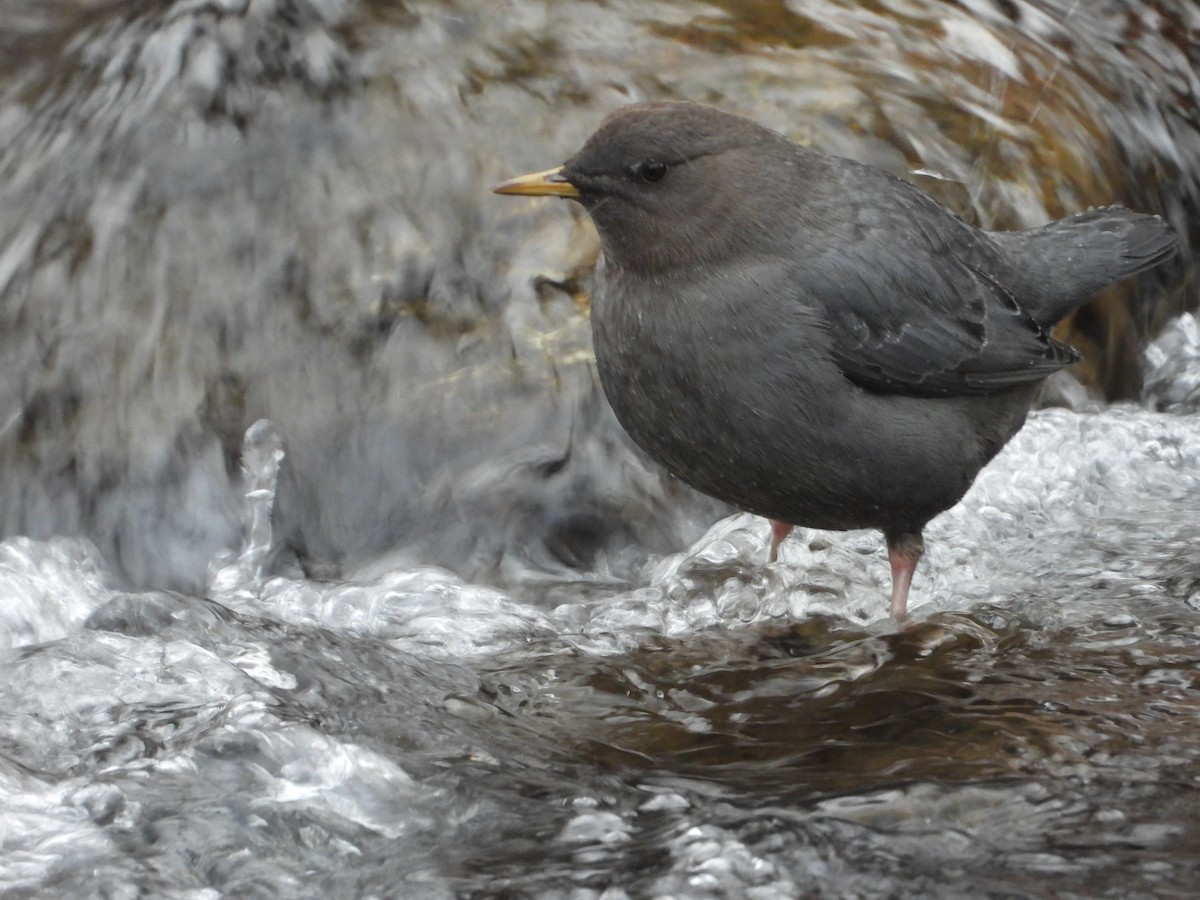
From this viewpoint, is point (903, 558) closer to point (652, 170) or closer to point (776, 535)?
point (776, 535)

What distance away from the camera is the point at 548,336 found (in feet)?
18.1

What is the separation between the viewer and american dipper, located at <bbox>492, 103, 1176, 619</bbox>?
428cm

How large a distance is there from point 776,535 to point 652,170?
1.51 m

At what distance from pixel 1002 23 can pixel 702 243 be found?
3.45m

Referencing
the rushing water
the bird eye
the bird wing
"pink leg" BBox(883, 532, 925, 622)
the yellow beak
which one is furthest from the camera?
"pink leg" BBox(883, 532, 925, 622)

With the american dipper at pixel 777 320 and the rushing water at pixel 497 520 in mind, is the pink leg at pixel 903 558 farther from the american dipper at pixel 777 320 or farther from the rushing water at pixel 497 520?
the rushing water at pixel 497 520

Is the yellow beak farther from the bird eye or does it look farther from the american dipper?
the bird eye

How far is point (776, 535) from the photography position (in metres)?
5.29

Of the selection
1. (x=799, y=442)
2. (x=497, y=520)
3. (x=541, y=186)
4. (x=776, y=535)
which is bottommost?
(x=776, y=535)

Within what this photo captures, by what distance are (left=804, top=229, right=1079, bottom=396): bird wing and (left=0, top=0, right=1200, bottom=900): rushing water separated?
0.71 m

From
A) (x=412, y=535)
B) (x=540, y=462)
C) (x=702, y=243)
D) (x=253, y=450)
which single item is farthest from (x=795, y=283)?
(x=253, y=450)

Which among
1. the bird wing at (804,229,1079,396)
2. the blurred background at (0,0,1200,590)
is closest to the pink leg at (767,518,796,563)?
the blurred background at (0,0,1200,590)

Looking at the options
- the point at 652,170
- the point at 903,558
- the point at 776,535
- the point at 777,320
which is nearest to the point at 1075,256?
the point at 903,558

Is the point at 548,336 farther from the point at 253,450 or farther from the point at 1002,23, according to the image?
the point at 1002,23
